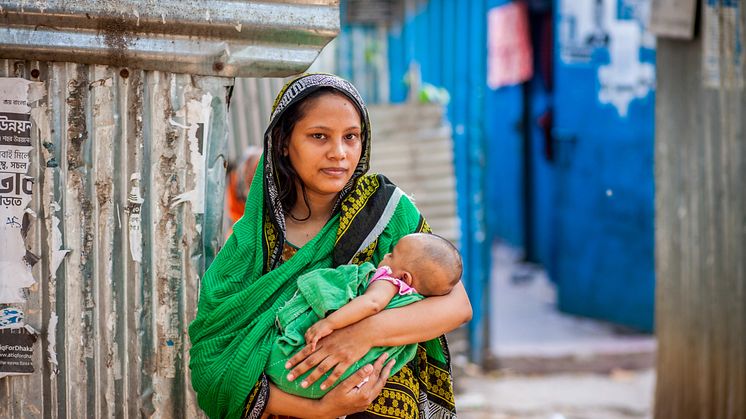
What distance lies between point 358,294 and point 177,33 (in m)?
1.00

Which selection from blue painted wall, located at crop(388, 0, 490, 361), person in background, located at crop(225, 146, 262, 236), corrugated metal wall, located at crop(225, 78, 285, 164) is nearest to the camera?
person in background, located at crop(225, 146, 262, 236)

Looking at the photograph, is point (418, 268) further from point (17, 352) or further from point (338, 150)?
point (17, 352)

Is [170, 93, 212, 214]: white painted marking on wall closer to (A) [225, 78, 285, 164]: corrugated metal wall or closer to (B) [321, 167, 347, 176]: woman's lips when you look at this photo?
(B) [321, 167, 347, 176]: woman's lips

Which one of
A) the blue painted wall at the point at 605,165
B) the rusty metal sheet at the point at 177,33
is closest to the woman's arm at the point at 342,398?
the rusty metal sheet at the point at 177,33

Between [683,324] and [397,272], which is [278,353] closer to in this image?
[397,272]

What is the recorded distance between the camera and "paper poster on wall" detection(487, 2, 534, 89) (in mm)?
10536

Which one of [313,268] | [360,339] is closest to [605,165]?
[313,268]

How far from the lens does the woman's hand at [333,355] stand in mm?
2133

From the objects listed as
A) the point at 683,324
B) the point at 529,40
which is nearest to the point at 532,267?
the point at 529,40

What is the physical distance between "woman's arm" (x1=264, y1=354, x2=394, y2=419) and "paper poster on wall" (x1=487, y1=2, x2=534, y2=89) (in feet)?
28.2

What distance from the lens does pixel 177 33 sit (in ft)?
8.32

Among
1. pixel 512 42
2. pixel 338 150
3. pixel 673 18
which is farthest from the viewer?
pixel 512 42

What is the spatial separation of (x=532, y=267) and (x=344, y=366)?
9.31 metres

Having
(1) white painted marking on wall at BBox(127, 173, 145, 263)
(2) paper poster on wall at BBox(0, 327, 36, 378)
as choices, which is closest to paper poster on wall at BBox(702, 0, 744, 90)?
(1) white painted marking on wall at BBox(127, 173, 145, 263)
